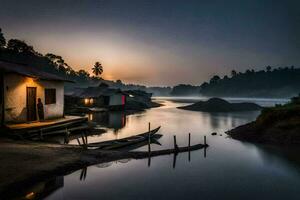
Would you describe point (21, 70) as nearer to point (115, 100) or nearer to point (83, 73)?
point (115, 100)

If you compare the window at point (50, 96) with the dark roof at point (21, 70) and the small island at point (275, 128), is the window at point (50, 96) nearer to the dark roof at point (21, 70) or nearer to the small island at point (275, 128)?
the dark roof at point (21, 70)

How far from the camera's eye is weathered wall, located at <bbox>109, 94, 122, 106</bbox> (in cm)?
6668

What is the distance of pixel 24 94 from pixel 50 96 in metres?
3.63

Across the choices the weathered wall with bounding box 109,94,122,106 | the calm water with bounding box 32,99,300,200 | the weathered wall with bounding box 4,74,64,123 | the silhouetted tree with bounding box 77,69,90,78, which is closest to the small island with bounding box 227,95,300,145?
the calm water with bounding box 32,99,300,200

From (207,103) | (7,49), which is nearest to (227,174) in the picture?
(207,103)

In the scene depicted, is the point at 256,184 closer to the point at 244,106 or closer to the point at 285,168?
the point at 285,168

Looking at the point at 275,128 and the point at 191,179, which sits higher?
the point at 275,128

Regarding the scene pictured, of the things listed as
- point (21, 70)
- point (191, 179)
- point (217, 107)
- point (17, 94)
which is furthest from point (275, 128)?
point (217, 107)

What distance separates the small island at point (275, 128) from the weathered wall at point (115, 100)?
41582 millimetres

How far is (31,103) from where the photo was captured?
73.9 feet

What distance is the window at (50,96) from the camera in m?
24.5

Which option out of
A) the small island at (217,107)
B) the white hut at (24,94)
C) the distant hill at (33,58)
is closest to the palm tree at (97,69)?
the distant hill at (33,58)

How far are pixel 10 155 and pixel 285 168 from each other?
18.0 metres

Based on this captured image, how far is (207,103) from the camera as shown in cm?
7925
